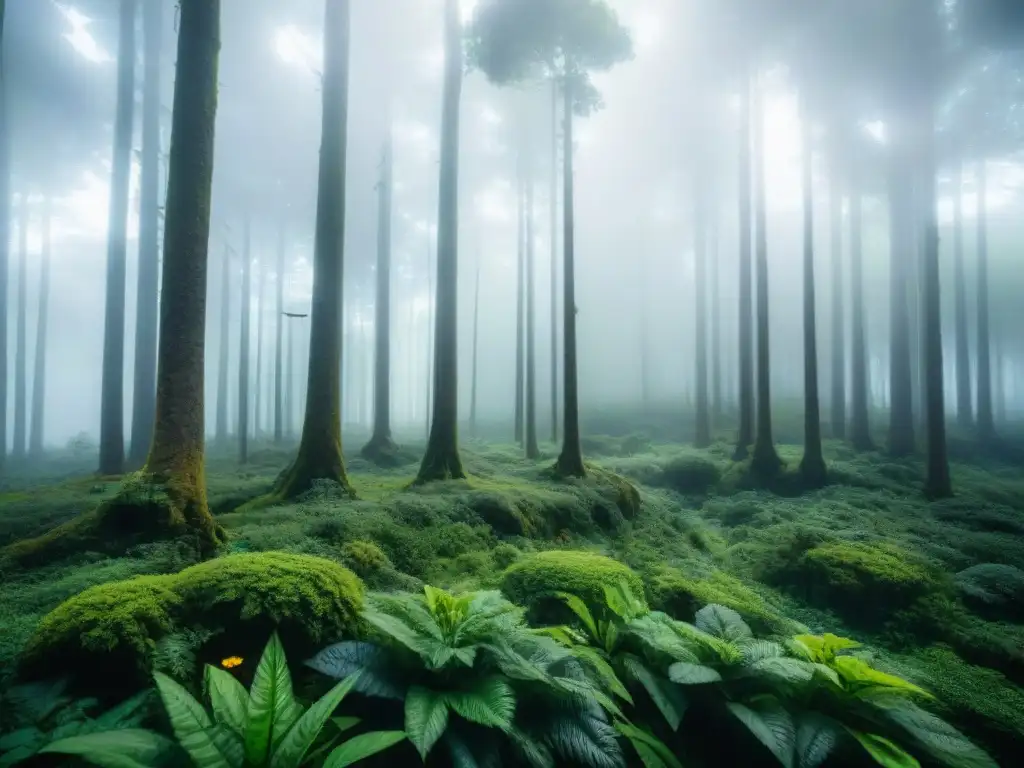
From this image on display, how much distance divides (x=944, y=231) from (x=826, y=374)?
44.2m

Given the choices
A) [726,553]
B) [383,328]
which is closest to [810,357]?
[726,553]

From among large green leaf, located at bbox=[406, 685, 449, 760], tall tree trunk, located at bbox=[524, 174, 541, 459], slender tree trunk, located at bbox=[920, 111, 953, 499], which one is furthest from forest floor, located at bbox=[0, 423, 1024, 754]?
tall tree trunk, located at bbox=[524, 174, 541, 459]

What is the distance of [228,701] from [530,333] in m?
19.6

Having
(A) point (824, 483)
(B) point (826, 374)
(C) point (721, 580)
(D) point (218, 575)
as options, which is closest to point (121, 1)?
(D) point (218, 575)

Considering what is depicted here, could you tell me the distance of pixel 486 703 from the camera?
241 centimetres

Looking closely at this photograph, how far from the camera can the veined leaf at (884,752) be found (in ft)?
8.18

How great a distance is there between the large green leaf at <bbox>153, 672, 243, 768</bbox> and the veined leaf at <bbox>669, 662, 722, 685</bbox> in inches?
94.4

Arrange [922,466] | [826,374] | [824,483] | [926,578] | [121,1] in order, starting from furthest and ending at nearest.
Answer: [826,374], [922,466], [121,1], [824,483], [926,578]

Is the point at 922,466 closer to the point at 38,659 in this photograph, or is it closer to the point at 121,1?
the point at 38,659

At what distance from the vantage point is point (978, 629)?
18.4 ft

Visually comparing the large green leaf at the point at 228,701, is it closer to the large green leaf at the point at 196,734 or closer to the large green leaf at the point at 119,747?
the large green leaf at the point at 196,734

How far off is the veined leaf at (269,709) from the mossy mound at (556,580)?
2.29 m

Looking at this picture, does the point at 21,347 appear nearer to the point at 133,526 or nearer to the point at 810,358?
the point at 133,526

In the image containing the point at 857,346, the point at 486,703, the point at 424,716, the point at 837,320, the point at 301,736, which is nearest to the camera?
the point at 301,736
